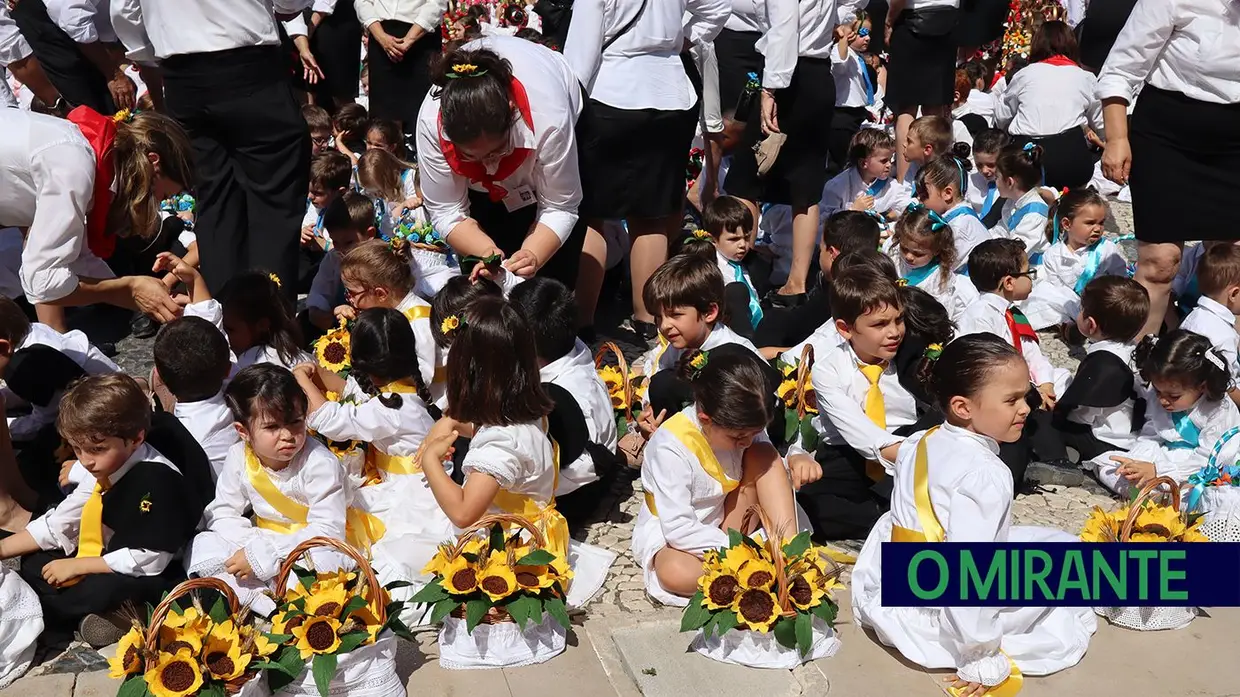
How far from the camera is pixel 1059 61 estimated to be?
7832mm

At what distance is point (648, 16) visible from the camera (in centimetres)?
520

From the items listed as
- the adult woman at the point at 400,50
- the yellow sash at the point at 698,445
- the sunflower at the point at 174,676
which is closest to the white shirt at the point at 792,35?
the adult woman at the point at 400,50

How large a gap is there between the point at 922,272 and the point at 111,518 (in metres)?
3.70

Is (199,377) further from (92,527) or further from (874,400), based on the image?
(874,400)

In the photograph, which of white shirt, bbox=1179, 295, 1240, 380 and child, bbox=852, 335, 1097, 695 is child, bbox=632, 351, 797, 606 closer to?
child, bbox=852, 335, 1097, 695

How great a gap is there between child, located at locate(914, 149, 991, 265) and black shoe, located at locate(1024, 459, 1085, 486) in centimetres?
167

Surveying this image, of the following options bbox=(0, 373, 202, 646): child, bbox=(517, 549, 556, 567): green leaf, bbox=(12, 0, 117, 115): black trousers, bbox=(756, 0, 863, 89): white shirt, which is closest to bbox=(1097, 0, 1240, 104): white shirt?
bbox=(756, 0, 863, 89): white shirt

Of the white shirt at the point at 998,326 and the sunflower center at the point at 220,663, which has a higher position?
the sunflower center at the point at 220,663

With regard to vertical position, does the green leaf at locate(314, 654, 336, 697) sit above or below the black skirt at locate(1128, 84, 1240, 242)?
below

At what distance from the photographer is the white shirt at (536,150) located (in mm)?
4336

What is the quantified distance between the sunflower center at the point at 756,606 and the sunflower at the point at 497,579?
63cm

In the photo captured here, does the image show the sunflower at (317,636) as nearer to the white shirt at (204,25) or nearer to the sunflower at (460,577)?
the sunflower at (460,577)

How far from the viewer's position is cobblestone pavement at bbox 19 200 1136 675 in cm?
345

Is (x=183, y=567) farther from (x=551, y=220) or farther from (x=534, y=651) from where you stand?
(x=551, y=220)
